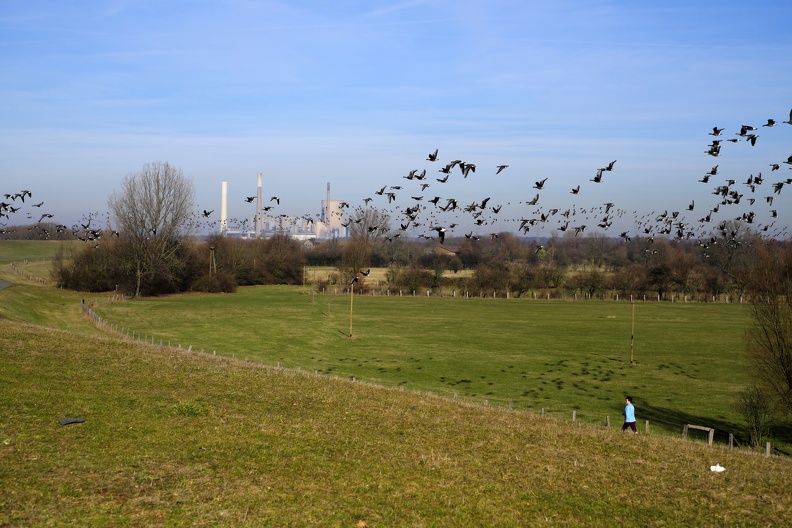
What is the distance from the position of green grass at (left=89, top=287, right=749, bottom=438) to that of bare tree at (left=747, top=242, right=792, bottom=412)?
Result: 3.00m

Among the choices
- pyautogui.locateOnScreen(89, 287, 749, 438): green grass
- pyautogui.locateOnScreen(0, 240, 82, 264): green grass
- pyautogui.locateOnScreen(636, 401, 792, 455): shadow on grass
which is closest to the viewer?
pyautogui.locateOnScreen(636, 401, 792, 455): shadow on grass

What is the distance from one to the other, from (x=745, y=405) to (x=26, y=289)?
81.0 m

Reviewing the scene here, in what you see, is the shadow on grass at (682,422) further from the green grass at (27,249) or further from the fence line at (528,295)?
the green grass at (27,249)

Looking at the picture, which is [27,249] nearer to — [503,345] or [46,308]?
[46,308]

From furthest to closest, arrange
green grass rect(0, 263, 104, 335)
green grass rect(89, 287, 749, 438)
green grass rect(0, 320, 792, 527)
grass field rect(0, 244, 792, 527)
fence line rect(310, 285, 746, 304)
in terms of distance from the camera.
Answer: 1. fence line rect(310, 285, 746, 304)
2. green grass rect(0, 263, 104, 335)
3. green grass rect(89, 287, 749, 438)
4. grass field rect(0, 244, 792, 527)
5. green grass rect(0, 320, 792, 527)

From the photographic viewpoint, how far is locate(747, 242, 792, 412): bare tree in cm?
3538

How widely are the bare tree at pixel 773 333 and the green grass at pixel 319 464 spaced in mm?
13678

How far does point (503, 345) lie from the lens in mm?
65188

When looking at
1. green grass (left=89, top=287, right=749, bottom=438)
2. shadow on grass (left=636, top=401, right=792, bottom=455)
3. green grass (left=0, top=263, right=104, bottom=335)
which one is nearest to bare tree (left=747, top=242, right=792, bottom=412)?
shadow on grass (left=636, top=401, right=792, bottom=455)

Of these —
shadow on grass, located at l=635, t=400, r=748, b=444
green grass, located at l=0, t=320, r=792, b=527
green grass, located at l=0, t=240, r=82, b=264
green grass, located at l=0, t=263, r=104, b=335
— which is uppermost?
green grass, located at l=0, t=240, r=82, b=264

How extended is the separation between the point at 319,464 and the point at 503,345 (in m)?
49.5

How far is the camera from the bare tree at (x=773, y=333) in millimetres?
35375

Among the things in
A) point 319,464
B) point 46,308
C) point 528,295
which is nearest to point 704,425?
point 319,464

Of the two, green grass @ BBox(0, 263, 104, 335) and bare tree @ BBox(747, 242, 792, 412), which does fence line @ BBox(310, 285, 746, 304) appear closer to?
green grass @ BBox(0, 263, 104, 335)
